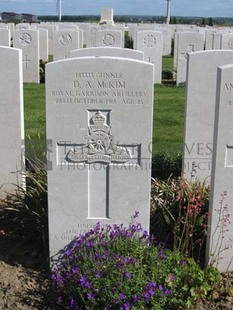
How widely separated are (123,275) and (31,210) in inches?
56.8

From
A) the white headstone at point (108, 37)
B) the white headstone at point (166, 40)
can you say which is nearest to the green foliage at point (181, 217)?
the white headstone at point (108, 37)

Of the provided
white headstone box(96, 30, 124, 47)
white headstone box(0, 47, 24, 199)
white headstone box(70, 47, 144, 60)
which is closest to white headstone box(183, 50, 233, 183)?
white headstone box(70, 47, 144, 60)

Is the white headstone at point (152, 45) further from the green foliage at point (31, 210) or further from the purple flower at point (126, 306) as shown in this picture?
the purple flower at point (126, 306)

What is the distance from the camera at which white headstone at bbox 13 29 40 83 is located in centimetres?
1435

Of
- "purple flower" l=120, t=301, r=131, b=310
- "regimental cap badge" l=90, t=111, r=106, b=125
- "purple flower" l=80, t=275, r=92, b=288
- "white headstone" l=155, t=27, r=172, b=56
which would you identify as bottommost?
"purple flower" l=120, t=301, r=131, b=310

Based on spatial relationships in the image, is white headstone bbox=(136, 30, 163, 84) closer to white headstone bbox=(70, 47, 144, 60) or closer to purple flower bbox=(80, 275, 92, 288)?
white headstone bbox=(70, 47, 144, 60)

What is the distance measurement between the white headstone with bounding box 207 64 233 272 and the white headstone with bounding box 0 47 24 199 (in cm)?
212

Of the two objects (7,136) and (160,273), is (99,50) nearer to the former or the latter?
(7,136)

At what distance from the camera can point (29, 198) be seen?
15.6ft

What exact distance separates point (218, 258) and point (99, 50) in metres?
2.48

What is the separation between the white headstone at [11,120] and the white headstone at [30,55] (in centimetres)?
935

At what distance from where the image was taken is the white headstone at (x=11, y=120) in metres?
5.07

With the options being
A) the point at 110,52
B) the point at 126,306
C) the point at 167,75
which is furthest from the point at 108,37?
the point at 126,306

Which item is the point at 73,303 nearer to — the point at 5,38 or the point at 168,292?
the point at 168,292
